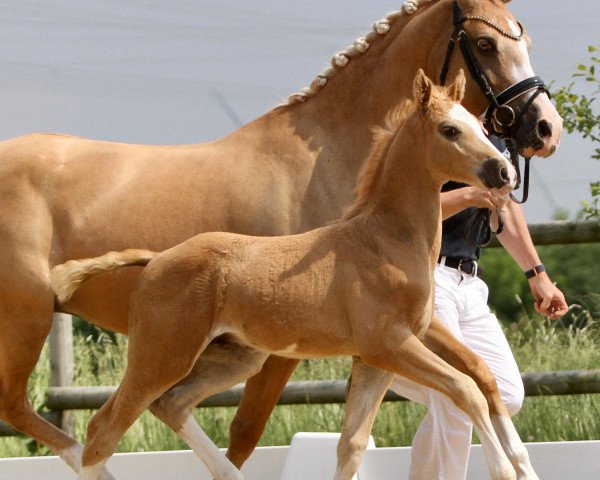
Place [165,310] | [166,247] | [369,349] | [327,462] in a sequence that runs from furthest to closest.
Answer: [327,462] → [166,247] → [165,310] → [369,349]

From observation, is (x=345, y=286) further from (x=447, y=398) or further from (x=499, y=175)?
(x=447, y=398)

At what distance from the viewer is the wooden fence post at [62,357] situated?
21.2 ft

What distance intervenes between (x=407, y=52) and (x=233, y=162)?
2.57ft

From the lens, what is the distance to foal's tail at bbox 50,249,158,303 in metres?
4.00

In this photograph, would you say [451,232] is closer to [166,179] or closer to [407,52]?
[407,52]

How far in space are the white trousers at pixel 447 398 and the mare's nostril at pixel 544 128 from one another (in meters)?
0.70

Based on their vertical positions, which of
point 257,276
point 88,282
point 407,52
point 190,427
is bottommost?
point 190,427

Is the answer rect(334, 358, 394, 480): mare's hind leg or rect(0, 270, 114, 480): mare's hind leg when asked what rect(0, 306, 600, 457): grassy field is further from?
rect(334, 358, 394, 480): mare's hind leg

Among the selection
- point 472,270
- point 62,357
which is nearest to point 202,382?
point 472,270

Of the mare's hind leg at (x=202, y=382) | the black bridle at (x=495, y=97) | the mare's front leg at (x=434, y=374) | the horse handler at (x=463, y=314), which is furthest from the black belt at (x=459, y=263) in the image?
the mare's front leg at (x=434, y=374)

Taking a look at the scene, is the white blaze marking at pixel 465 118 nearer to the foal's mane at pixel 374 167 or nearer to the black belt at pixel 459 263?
the foal's mane at pixel 374 167

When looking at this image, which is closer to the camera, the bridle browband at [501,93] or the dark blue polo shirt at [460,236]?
the bridle browband at [501,93]

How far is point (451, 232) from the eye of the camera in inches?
181

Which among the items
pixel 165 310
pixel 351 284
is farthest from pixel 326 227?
pixel 165 310
